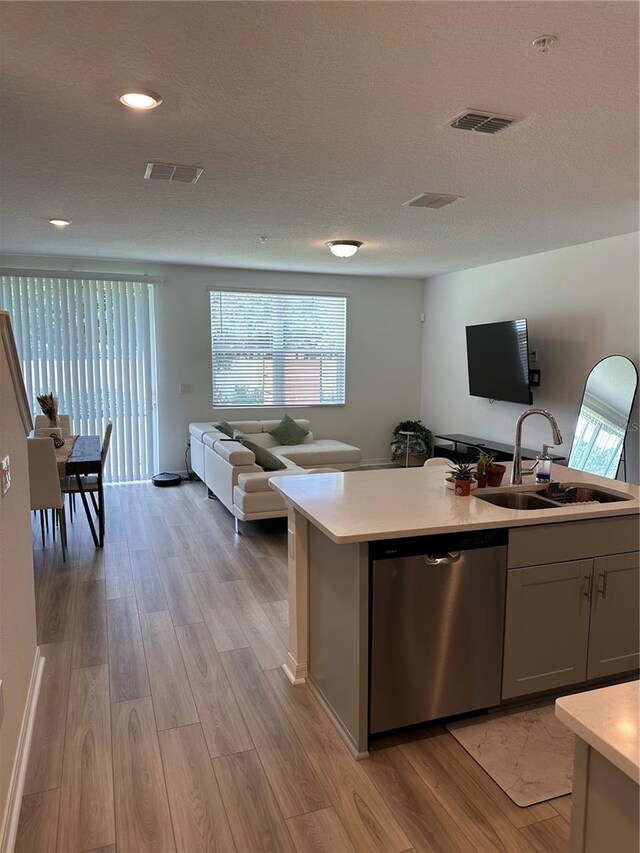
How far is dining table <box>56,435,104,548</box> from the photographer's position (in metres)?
4.27

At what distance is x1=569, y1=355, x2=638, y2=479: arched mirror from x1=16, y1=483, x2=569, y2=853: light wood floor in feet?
10.1

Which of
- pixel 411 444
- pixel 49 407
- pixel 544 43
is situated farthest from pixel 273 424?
pixel 544 43

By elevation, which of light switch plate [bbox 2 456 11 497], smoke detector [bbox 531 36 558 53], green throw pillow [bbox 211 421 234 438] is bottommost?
green throw pillow [bbox 211 421 234 438]

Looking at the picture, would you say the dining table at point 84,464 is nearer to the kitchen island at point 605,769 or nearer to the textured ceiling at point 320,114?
the textured ceiling at point 320,114

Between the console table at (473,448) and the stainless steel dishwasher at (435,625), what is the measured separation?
3.57 metres

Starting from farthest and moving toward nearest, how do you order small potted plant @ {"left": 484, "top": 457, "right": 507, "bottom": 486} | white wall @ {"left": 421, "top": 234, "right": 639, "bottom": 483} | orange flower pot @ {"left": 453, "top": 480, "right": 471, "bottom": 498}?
white wall @ {"left": 421, "top": 234, "right": 639, "bottom": 483}
small potted plant @ {"left": 484, "top": 457, "right": 507, "bottom": 486}
orange flower pot @ {"left": 453, "top": 480, "right": 471, "bottom": 498}

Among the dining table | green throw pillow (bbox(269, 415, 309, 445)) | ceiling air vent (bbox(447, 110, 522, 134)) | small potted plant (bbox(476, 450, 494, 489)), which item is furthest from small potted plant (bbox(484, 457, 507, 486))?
green throw pillow (bbox(269, 415, 309, 445))

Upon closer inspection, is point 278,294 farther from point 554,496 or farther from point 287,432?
point 554,496

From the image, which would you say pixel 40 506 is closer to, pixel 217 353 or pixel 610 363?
pixel 217 353

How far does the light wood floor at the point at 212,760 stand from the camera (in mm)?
1873

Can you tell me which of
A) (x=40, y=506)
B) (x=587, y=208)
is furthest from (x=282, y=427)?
(x=587, y=208)

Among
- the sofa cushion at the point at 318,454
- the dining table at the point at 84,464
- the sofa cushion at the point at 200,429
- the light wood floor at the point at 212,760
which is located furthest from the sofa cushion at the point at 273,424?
the light wood floor at the point at 212,760

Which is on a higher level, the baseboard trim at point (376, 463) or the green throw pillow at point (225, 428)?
the green throw pillow at point (225, 428)

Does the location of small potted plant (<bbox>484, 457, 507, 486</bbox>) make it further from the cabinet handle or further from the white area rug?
the white area rug
